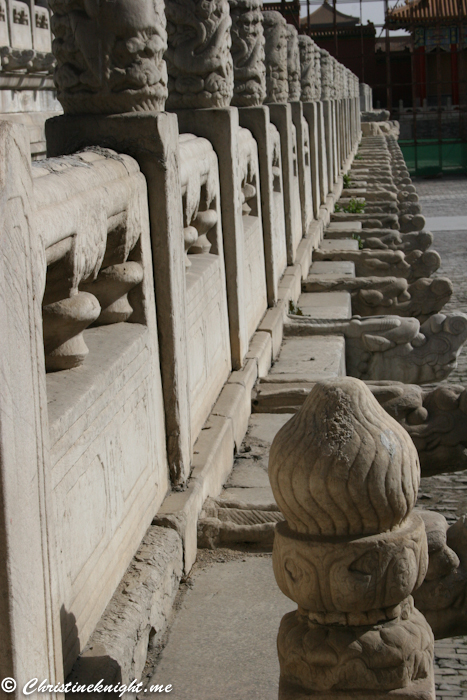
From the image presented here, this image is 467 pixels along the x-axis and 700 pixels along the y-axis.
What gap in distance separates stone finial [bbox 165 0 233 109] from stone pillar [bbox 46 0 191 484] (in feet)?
4.80

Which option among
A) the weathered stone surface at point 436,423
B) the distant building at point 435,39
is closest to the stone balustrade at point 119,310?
the weathered stone surface at point 436,423

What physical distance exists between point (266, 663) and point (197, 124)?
3.36m

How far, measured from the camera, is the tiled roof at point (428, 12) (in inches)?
1476

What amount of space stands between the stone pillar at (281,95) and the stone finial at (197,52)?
10.5ft

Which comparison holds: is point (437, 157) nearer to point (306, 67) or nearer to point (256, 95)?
point (306, 67)

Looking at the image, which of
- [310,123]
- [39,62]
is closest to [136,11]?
[39,62]

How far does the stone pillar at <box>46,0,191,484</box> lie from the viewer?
137 inches

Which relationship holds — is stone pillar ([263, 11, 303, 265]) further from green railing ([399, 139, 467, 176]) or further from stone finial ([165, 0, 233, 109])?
green railing ([399, 139, 467, 176])

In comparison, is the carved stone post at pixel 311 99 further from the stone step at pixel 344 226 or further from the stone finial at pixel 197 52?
the stone finial at pixel 197 52

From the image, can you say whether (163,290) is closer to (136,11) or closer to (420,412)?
(136,11)

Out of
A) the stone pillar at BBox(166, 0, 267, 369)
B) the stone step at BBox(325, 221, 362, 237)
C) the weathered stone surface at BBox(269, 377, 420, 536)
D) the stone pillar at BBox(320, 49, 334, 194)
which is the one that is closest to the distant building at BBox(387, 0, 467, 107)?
the stone pillar at BBox(320, 49, 334, 194)

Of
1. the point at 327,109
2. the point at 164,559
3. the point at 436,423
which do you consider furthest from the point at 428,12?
the point at 164,559

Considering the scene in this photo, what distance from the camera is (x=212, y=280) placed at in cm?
500

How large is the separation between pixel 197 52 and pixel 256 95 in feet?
5.94
